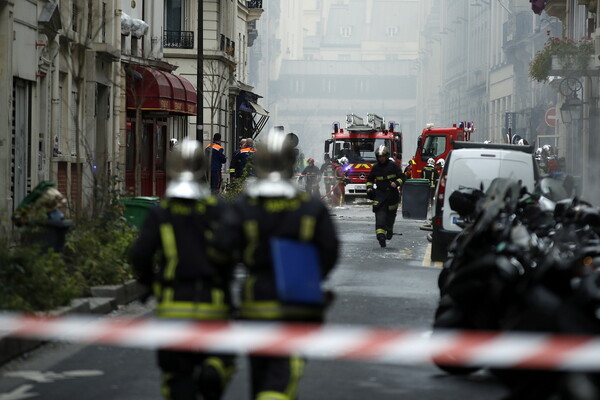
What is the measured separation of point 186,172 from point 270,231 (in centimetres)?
72

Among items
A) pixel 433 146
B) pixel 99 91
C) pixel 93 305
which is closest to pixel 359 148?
pixel 433 146

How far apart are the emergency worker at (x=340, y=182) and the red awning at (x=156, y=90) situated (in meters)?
8.14

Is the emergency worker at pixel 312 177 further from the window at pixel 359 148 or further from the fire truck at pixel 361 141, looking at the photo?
the window at pixel 359 148

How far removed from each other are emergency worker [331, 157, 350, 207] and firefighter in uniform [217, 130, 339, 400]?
1524 inches

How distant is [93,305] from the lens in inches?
525

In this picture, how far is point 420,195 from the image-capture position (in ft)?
99.7

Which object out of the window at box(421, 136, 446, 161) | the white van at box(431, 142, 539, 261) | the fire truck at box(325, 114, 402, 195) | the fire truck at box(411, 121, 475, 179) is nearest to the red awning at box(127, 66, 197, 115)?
the fire truck at box(411, 121, 475, 179)

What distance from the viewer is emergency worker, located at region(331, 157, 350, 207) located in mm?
46309

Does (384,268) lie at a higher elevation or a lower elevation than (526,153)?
lower

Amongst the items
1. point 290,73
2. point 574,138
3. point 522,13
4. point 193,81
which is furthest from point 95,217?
point 290,73

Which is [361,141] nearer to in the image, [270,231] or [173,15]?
[173,15]

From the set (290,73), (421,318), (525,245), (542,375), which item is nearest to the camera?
(542,375)

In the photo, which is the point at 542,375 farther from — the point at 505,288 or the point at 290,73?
the point at 290,73

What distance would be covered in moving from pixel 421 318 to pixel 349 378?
3.53 m
